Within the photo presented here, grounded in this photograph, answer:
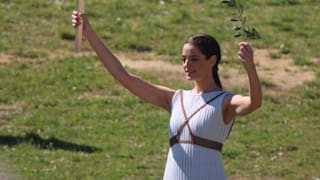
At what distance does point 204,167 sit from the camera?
5.32m

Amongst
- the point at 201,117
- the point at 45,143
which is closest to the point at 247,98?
the point at 201,117

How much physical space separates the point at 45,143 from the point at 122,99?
1936mm

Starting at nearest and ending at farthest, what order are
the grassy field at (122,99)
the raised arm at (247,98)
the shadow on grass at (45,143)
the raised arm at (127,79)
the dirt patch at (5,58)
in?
the raised arm at (247,98) → the raised arm at (127,79) → the grassy field at (122,99) → the shadow on grass at (45,143) → the dirt patch at (5,58)

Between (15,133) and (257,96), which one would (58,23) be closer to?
(15,133)

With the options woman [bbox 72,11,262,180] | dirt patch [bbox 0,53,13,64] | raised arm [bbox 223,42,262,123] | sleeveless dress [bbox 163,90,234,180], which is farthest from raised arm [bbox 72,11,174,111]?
dirt patch [bbox 0,53,13,64]

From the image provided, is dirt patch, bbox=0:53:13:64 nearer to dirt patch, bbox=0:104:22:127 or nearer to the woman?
dirt patch, bbox=0:104:22:127

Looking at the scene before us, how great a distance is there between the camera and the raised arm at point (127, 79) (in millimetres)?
5633

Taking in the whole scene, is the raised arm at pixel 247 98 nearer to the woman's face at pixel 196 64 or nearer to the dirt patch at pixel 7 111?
the woman's face at pixel 196 64

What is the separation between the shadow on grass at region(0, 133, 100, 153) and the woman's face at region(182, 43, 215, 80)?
527 centimetres

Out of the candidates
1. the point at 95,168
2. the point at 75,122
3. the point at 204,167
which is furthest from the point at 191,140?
the point at 75,122

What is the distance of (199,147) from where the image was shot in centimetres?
534

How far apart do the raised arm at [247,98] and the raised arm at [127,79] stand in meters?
0.37

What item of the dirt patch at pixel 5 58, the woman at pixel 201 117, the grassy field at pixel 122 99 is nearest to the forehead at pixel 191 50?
the woman at pixel 201 117

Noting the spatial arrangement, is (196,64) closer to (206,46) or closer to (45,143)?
(206,46)
